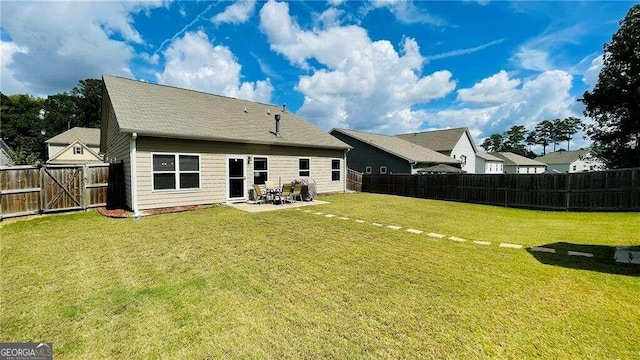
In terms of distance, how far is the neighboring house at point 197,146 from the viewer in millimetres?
10242

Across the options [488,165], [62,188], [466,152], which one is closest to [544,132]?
[488,165]

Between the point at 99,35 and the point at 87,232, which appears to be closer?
the point at 87,232

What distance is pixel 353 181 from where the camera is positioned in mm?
21094

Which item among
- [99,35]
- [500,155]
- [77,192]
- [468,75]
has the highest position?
[468,75]

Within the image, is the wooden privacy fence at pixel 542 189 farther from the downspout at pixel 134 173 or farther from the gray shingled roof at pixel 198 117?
the downspout at pixel 134 173

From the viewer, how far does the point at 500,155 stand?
139ft

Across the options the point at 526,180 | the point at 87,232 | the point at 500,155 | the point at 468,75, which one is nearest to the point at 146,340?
the point at 87,232

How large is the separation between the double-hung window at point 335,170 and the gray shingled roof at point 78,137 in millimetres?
36473

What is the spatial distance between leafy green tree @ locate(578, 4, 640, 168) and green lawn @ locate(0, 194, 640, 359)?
18.7 m

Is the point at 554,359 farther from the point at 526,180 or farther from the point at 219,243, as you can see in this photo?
the point at 526,180

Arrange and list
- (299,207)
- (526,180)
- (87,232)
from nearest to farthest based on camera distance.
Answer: (87,232), (299,207), (526,180)

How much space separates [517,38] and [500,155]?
34.7 meters

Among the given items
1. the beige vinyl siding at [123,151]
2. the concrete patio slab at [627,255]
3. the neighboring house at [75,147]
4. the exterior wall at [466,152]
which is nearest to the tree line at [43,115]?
the neighboring house at [75,147]

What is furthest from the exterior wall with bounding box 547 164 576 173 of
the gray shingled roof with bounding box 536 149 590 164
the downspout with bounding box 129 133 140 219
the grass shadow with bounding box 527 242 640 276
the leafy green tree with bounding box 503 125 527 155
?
the downspout with bounding box 129 133 140 219
